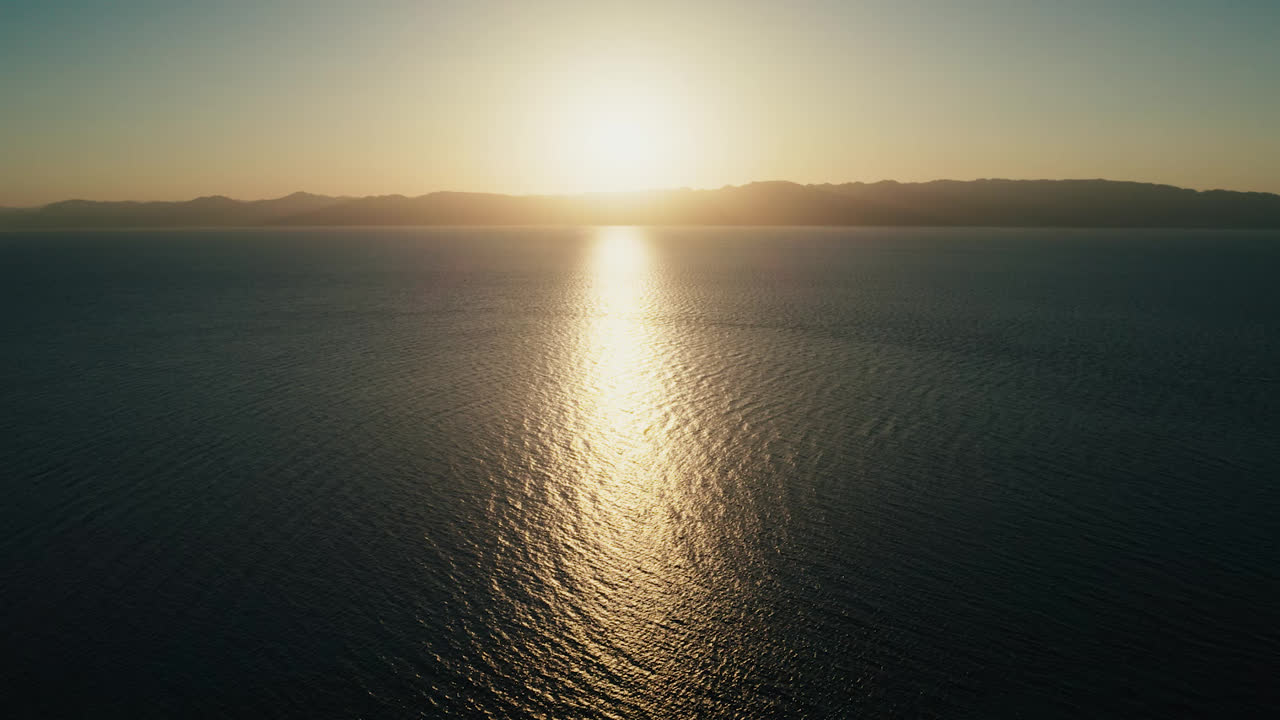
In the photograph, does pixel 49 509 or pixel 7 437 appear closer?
pixel 49 509

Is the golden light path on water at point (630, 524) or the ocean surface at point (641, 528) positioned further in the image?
the golden light path on water at point (630, 524)

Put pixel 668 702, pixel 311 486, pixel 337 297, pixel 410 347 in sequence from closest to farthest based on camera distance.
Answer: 1. pixel 668 702
2. pixel 311 486
3. pixel 410 347
4. pixel 337 297

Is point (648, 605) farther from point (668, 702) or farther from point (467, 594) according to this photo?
point (467, 594)

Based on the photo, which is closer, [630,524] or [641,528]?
[641,528]

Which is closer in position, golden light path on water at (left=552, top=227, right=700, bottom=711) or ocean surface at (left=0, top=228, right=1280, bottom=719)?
ocean surface at (left=0, top=228, right=1280, bottom=719)

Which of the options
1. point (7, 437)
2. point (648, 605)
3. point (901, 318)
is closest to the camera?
point (648, 605)

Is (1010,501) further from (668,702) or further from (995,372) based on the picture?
(995,372)

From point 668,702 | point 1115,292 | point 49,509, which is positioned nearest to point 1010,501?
point 668,702
